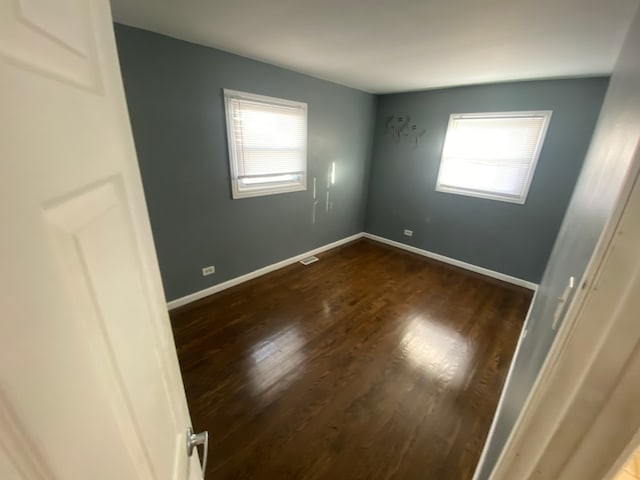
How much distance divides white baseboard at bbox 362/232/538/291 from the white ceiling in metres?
2.22

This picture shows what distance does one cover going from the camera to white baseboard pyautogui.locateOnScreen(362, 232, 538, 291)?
3.19 meters

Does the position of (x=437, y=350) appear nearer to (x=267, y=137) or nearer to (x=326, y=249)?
(x=326, y=249)

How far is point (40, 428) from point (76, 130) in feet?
1.06

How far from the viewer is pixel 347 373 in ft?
6.23

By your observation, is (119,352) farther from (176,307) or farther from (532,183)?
(532,183)

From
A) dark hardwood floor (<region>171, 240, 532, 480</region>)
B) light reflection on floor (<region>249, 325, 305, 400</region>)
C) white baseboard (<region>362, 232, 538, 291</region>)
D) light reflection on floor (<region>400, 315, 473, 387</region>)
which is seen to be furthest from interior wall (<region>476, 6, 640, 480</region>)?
white baseboard (<region>362, 232, 538, 291</region>)

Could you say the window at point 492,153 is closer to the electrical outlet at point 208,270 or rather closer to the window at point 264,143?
the window at point 264,143

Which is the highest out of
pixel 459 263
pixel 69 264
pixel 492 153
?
pixel 492 153

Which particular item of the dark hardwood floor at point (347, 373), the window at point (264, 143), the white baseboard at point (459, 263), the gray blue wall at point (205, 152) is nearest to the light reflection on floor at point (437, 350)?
the dark hardwood floor at point (347, 373)

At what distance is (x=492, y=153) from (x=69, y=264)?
154 inches

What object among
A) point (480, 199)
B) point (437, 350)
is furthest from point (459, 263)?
point (437, 350)

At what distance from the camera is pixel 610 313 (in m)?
0.35

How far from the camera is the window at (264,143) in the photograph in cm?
252

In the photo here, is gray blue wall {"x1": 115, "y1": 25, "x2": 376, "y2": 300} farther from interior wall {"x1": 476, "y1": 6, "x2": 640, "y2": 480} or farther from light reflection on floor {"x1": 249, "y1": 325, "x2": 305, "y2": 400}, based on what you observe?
interior wall {"x1": 476, "y1": 6, "x2": 640, "y2": 480}
